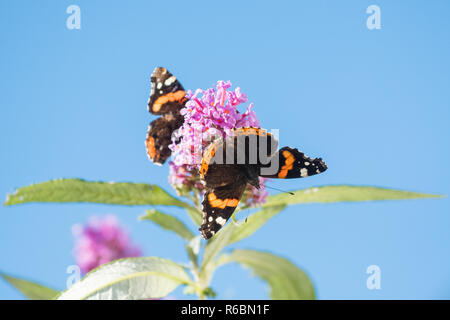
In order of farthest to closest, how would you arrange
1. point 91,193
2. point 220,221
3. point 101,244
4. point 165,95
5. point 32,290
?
point 101,244 < point 32,290 < point 165,95 < point 91,193 < point 220,221

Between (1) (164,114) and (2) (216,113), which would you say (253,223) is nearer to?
(2) (216,113)

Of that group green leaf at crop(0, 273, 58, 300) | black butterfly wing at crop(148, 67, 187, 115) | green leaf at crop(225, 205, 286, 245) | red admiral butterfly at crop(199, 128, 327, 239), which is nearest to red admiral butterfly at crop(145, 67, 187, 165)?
black butterfly wing at crop(148, 67, 187, 115)

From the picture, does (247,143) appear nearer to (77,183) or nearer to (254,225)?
(254,225)

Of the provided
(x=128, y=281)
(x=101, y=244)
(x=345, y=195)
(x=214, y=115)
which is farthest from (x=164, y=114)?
(x=101, y=244)

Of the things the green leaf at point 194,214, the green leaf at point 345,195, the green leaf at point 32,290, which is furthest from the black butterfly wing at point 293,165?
the green leaf at point 32,290

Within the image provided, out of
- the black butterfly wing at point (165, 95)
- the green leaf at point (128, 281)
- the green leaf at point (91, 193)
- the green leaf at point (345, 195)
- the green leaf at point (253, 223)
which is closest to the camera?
the green leaf at point (128, 281)

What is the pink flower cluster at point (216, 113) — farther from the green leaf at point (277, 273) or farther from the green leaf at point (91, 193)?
the green leaf at point (277, 273)

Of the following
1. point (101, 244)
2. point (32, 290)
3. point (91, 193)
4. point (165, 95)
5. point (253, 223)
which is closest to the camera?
point (91, 193)
